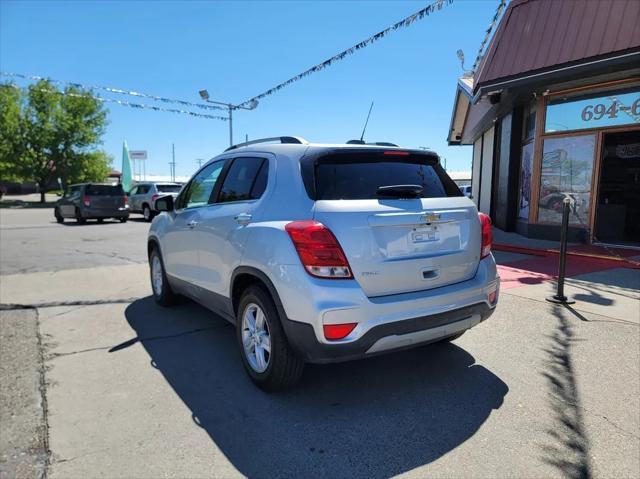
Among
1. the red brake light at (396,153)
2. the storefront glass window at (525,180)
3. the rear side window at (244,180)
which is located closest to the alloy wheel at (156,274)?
the rear side window at (244,180)

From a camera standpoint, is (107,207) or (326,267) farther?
(107,207)

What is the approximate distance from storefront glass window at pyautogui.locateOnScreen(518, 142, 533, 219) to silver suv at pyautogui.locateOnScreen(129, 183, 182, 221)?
1439 centimetres

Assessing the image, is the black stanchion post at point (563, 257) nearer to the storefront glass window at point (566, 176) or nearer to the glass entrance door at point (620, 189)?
the storefront glass window at point (566, 176)

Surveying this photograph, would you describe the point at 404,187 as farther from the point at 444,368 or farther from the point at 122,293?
the point at 122,293

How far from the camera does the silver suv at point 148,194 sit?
2041 centimetres

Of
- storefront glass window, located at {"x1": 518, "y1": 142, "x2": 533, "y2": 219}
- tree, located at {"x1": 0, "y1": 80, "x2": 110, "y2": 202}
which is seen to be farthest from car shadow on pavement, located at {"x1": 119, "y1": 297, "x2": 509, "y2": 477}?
tree, located at {"x1": 0, "y1": 80, "x2": 110, "y2": 202}

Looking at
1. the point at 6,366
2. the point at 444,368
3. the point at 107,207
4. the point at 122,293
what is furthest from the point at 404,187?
the point at 107,207

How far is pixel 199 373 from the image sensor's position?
3.70 m

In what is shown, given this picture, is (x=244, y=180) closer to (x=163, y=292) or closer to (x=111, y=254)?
(x=163, y=292)

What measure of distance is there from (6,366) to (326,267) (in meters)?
3.10

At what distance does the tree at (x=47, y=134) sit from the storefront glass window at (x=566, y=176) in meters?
37.3

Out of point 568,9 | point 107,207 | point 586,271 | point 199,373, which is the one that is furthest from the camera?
point 107,207

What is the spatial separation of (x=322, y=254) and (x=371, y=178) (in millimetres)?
773

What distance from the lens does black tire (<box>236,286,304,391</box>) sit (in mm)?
3053
